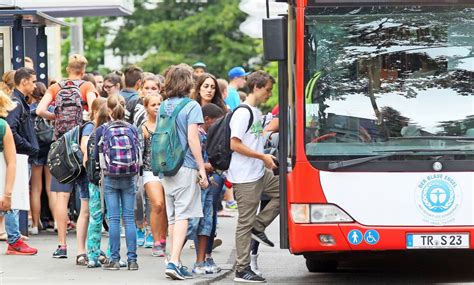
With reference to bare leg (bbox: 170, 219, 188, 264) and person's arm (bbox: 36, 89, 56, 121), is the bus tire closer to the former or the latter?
bare leg (bbox: 170, 219, 188, 264)

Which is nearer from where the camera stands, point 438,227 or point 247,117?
point 438,227

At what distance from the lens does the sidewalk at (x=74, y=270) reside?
11.7 meters

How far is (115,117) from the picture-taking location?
40.2ft

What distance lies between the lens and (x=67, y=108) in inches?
A: 597

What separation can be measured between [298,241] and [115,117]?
8.00 ft

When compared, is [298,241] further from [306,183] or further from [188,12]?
[188,12]

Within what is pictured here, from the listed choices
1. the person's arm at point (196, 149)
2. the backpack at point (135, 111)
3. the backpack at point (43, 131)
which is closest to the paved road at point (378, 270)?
the person's arm at point (196, 149)

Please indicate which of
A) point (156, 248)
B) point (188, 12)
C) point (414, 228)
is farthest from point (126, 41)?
point (414, 228)

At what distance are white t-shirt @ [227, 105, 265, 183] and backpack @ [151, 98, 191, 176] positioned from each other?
460mm

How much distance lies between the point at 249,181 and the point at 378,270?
1.97m

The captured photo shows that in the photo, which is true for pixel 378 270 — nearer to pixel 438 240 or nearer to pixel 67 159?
pixel 438 240

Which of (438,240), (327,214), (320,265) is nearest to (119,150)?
(320,265)

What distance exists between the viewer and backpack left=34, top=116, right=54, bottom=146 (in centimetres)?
1585

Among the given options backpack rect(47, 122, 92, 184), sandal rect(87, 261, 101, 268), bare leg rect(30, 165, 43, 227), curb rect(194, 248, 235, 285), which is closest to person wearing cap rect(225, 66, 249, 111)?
bare leg rect(30, 165, 43, 227)
